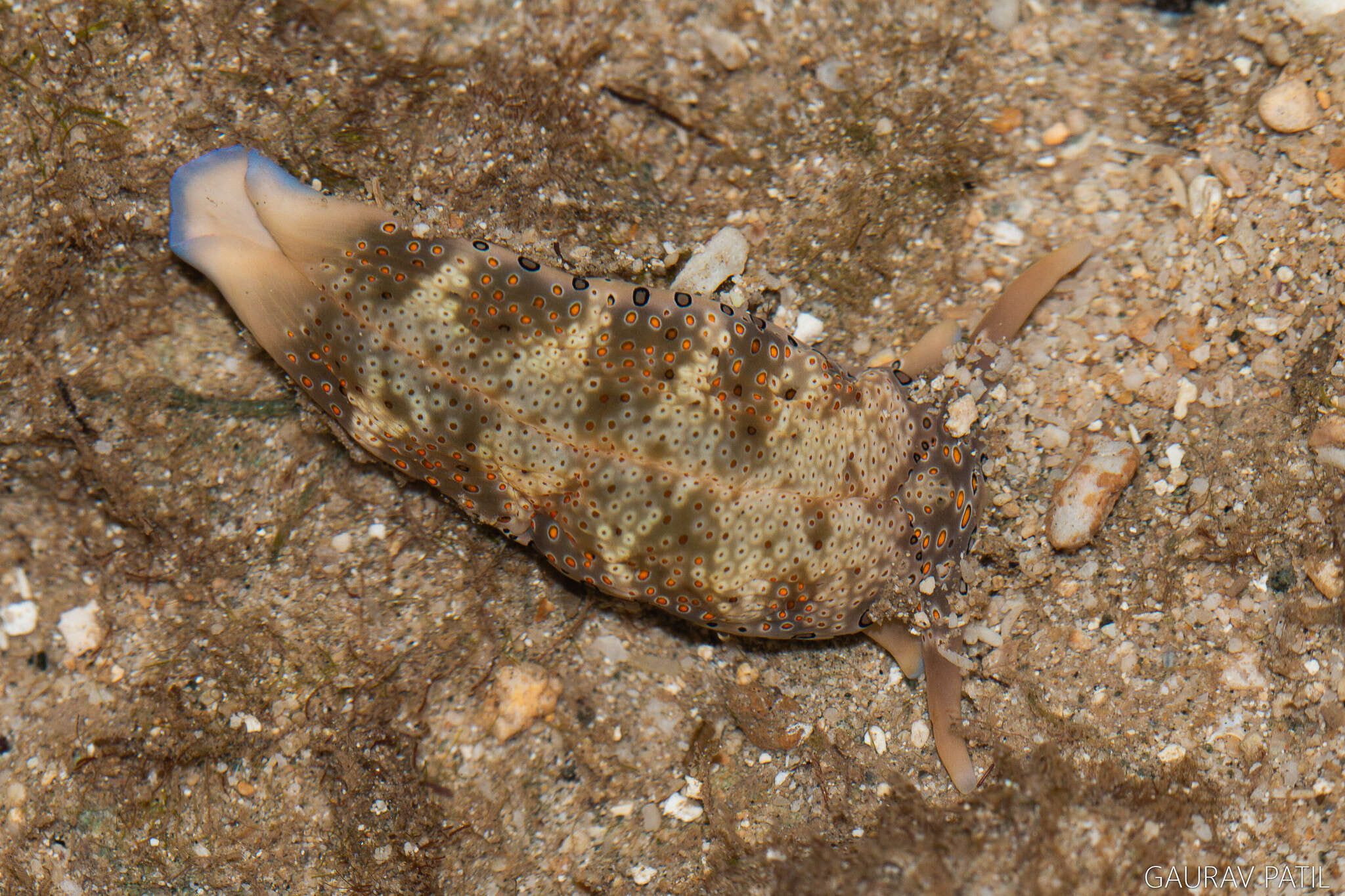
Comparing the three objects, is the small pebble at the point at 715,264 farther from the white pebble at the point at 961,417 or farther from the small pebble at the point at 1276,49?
the small pebble at the point at 1276,49

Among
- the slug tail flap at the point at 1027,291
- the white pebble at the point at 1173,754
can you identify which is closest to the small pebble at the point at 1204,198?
the slug tail flap at the point at 1027,291

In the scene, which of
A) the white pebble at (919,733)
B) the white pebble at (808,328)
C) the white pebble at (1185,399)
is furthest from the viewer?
the white pebble at (808,328)

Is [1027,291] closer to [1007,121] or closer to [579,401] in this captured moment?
[1007,121]

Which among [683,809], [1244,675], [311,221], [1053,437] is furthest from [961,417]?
[311,221]

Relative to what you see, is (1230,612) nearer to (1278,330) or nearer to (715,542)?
(1278,330)

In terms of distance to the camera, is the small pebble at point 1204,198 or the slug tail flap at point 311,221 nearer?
the slug tail flap at point 311,221

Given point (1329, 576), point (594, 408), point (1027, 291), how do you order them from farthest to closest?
point (1027, 291) → point (1329, 576) → point (594, 408)
